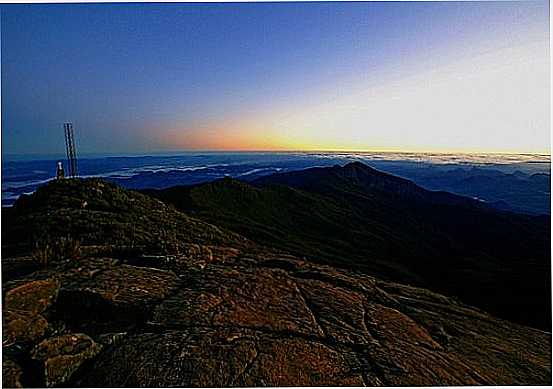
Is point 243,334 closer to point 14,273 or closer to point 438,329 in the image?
point 438,329

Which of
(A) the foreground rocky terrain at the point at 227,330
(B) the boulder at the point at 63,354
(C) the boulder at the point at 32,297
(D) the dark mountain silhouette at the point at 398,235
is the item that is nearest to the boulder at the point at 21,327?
(A) the foreground rocky terrain at the point at 227,330

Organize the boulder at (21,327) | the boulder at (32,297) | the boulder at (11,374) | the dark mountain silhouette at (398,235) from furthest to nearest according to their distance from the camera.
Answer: the dark mountain silhouette at (398,235), the boulder at (32,297), the boulder at (21,327), the boulder at (11,374)

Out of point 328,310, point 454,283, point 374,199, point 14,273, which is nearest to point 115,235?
point 14,273

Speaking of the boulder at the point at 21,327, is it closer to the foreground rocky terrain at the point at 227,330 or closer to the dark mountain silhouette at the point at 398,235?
the foreground rocky terrain at the point at 227,330

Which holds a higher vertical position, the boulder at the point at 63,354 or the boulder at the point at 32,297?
the boulder at the point at 32,297

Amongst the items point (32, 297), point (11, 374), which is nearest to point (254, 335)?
point (11, 374)

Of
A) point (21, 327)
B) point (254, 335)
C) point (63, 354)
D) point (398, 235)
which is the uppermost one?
point (21, 327)

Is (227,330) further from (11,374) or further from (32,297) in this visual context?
(32,297)
